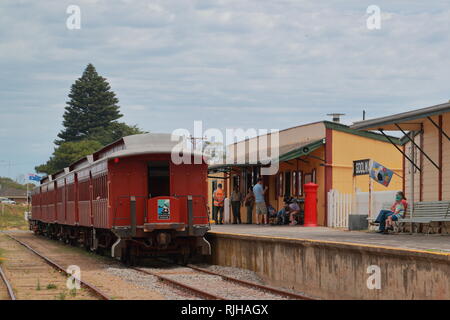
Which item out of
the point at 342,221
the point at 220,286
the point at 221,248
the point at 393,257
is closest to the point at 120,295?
the point at 220,286

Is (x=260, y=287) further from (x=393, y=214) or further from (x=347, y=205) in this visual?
(x=347, y=205)

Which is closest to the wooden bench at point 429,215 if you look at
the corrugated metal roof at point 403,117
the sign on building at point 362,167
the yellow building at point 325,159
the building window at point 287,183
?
the corrugated metal roof at point 403,117

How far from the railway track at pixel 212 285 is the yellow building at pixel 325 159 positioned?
788 centimetres

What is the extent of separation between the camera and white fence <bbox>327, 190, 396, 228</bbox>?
921 inches

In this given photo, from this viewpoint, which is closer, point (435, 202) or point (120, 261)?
point (435, 202)

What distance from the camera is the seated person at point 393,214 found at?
19156mm

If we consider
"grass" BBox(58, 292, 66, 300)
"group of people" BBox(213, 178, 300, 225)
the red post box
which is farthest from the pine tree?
"grass" BBox(58, 292, 66, 300)

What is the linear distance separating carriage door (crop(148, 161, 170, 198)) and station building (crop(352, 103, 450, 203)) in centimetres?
474

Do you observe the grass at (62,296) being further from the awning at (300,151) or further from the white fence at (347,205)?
the awning at (300,151)

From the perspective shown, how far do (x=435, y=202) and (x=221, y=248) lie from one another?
218 inches

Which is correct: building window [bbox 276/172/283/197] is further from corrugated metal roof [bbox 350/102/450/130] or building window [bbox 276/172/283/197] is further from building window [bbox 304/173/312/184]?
corrugated metal roof [bbox 350/102/450/130]

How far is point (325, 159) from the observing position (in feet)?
88.2
